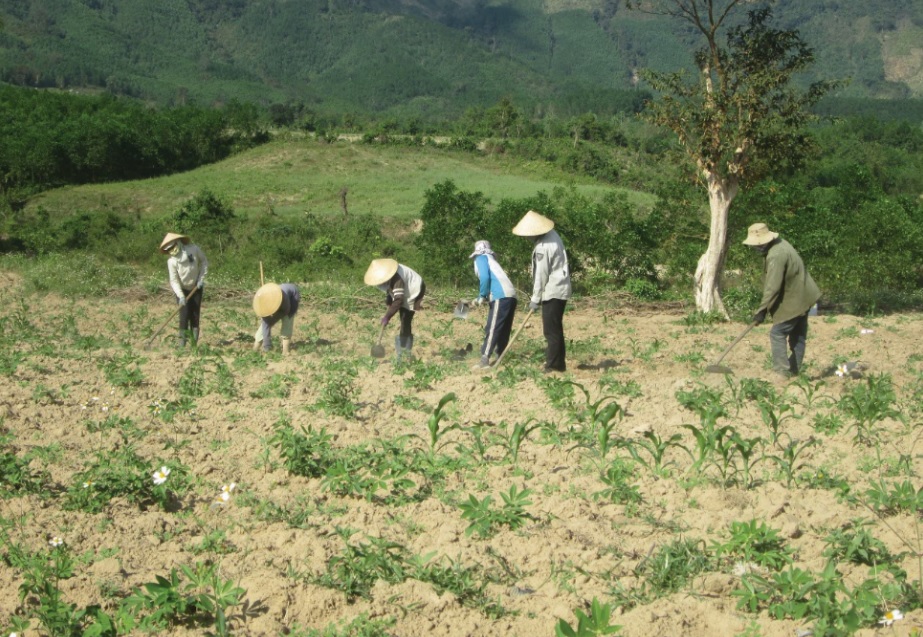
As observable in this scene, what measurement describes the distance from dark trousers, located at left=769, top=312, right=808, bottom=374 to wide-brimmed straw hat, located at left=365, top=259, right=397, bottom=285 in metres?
3.56

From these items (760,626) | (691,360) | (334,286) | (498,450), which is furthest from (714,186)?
(760,626)

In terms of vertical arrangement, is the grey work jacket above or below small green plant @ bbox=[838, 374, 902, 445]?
above

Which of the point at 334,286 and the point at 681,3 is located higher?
the point at 681,3

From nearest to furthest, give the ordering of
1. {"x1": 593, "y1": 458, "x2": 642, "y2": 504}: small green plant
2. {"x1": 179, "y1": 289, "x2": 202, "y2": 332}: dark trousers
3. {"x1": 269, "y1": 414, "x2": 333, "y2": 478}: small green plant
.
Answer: {"x1": 593, "y1": 458, "x2": 642, "y2": 504}: small green plant, {"x1": 269, "y1": 414, "x2": 333, "y2": 478}: small green plant, {"x1": 179, "y1": 289, "x2": 202, "y2": 332}: dark trousers

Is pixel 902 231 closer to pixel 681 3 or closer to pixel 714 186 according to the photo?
pixel 714 186

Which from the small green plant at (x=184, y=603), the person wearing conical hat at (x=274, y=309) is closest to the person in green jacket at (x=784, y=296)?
the person wearing conical hat at (x=274, y=309)

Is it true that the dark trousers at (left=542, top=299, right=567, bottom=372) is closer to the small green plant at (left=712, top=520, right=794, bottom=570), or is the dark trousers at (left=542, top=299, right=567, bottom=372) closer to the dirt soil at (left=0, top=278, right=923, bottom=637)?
the dirt soil at (left=0, top=278, right=923, bottom=637)

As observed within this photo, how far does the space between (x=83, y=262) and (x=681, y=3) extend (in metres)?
10.1

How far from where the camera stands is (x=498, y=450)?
20.5 feet

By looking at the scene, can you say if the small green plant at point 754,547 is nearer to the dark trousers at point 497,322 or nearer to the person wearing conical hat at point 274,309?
the dark trousers at point 497,322

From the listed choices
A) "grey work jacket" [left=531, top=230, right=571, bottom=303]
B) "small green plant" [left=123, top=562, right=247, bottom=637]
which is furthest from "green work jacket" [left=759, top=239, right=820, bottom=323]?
"small green plant" [left=123, top=562, right=247, bottom=637]

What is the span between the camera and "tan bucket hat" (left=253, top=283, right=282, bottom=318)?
947 cm

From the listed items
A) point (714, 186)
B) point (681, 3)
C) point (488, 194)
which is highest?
point (681, 3)

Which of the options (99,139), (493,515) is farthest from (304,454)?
(99,139)
